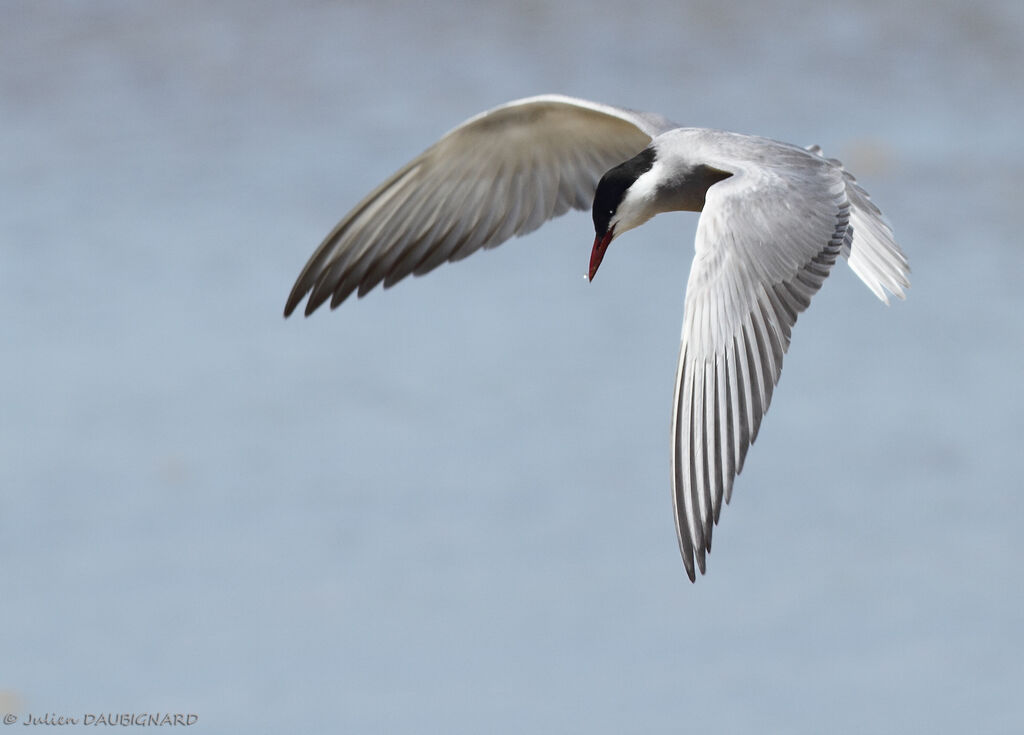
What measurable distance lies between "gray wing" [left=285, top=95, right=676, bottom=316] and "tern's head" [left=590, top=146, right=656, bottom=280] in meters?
0.30

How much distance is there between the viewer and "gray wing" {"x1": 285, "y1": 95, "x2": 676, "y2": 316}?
3.89m

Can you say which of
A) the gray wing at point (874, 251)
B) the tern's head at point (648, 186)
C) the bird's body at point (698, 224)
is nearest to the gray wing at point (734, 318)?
the bird's body at point (698, 224)

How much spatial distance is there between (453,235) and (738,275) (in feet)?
3.06

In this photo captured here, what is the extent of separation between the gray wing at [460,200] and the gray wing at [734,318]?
70 cm

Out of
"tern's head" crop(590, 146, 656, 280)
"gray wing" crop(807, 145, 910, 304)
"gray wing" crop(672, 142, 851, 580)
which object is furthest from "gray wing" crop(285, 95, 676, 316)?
"gray wing" crop(672, 142, 851, 580)

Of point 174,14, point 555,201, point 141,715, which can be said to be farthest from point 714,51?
point 141,715

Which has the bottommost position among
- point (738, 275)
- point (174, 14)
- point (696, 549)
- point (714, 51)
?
point (696, 549)

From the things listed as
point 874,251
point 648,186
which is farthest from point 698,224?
point 874,251

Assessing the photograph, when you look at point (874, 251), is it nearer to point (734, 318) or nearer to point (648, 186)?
point (648, 186)

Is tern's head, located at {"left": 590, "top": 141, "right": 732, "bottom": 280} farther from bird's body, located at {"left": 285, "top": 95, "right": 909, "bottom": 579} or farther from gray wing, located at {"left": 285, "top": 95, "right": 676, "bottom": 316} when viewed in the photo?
gray wing, located at {"left": 285, "top": 95, "right": 676, "bottom": 316}

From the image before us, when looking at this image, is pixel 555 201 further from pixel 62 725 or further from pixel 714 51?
pixel 714 51

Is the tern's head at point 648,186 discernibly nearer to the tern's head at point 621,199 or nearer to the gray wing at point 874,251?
the tern's head at point 621,199

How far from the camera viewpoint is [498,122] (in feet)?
12.7

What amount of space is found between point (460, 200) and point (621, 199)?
1.55 feet
